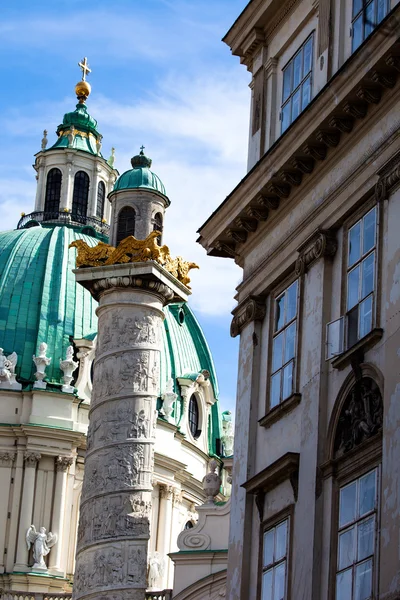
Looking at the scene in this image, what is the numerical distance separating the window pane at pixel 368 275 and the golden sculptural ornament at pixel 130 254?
12340 millimetres

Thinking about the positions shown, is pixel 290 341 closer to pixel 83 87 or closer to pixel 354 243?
pixel 354 243

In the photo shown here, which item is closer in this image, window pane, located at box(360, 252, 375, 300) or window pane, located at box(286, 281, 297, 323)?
window pane, located at box(360, 252, 375, 300)

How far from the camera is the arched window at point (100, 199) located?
7144cm

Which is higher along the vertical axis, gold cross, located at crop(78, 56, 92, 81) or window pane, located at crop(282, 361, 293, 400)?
gold cross, located at crop(78, 56, 92, 81)

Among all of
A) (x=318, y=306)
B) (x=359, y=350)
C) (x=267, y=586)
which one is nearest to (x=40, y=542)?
(x=267, y=586)

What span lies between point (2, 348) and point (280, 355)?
3946 centimetres

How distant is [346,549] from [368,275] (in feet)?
11.1

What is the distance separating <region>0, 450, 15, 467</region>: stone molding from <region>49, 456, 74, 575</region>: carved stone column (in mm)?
1571

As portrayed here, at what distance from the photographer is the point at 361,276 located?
20.8m

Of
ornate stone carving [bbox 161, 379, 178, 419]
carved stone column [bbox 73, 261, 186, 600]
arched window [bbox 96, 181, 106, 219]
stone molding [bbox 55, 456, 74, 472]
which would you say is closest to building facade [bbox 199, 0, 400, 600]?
Answer: carved stone column [bbox 73, 261, 186, 600]

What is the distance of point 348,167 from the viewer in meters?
21.6

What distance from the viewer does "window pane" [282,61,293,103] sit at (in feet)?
81.2

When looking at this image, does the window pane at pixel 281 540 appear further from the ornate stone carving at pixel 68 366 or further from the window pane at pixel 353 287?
the ornate stone carving at pixel 68 366

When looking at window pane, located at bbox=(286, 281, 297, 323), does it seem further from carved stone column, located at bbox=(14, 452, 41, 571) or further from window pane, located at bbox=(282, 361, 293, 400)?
carved stone column, located at bbox=(14, 452, 41, 571)
